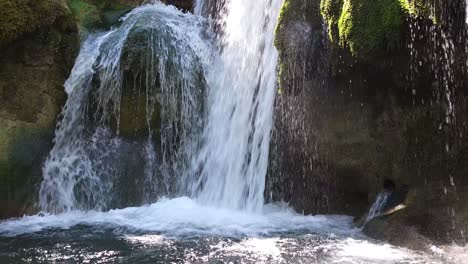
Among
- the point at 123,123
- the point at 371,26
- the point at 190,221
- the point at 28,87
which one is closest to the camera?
the point at 371,26

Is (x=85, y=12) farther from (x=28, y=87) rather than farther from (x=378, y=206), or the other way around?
(x=378, y=206)

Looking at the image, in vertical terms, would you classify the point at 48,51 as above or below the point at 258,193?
above

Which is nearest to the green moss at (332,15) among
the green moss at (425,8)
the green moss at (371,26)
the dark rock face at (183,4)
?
the green moss at (371,26)

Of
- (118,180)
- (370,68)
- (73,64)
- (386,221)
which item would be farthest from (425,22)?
(73,64)

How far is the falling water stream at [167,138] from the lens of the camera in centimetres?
898

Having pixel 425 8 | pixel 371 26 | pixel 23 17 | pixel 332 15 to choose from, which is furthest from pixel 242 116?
pixel 425 8

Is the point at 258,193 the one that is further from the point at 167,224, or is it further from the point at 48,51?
the point at 48,51

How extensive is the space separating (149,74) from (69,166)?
236 cm

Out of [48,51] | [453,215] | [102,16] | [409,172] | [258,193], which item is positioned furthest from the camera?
[102,16]

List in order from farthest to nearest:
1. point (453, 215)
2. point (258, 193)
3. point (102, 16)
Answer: point (102, 16) → point (258, 193) → point (453, 215)

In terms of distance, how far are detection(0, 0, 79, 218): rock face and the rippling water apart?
78 cm

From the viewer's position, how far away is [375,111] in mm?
8617

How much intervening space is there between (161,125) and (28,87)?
2.60m

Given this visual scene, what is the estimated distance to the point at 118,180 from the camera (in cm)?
1027
